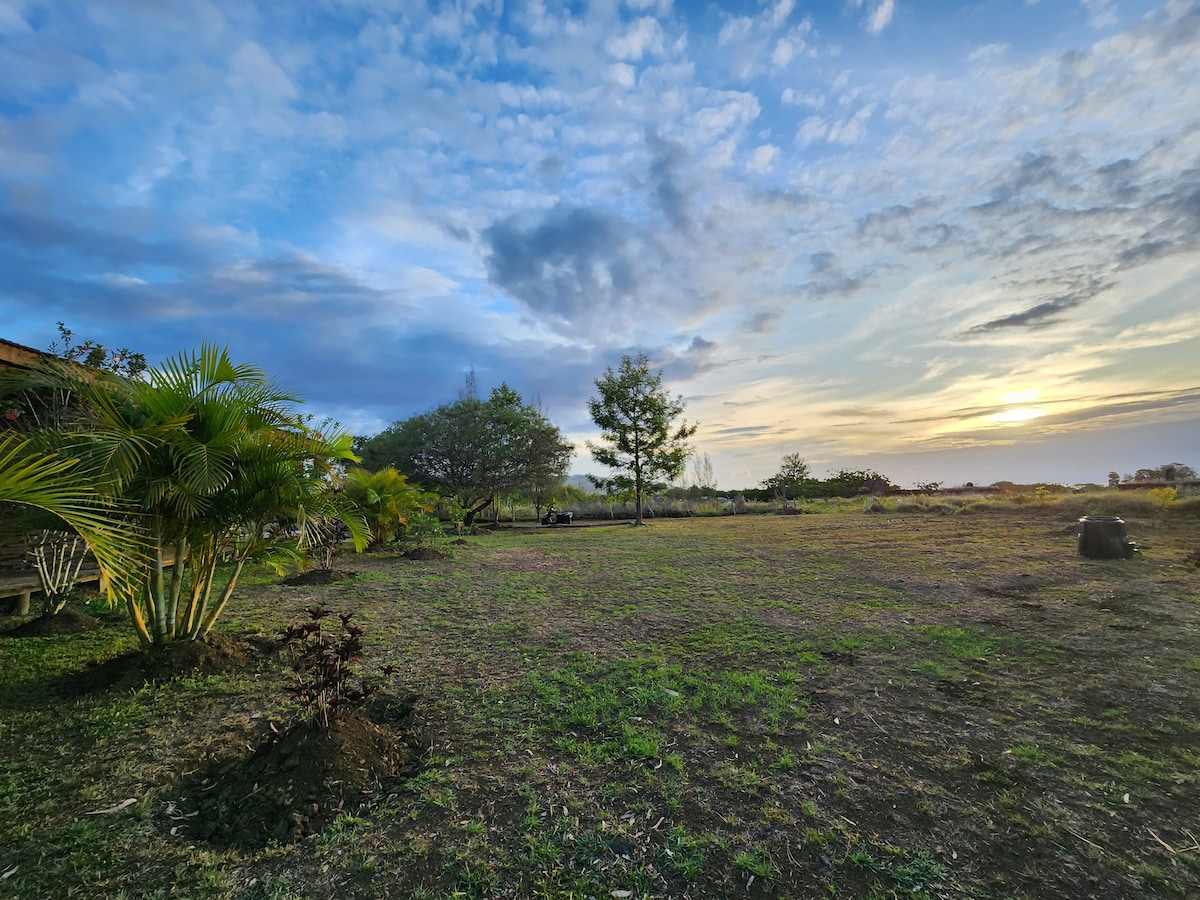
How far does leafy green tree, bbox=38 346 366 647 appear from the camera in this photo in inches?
132

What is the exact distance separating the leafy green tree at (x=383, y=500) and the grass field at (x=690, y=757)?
4.29 meters

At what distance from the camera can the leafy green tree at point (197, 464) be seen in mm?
3363

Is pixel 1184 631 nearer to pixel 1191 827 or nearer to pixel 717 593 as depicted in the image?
pixel 1191 827

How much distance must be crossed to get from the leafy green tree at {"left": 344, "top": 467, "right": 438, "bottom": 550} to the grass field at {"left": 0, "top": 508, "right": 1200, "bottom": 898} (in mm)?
4292

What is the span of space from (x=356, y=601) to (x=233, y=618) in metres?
1.36

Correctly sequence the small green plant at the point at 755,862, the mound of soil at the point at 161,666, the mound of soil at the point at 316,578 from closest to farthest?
1. the small green plant at the point at 755,862
2. the mound of soil at the point at 161,666
3. the mound of soil at the point at 316,578

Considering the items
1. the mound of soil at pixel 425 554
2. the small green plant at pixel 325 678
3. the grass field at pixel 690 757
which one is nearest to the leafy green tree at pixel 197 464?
the grass field at pixel 690 757

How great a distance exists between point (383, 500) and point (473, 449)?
9.85 metres

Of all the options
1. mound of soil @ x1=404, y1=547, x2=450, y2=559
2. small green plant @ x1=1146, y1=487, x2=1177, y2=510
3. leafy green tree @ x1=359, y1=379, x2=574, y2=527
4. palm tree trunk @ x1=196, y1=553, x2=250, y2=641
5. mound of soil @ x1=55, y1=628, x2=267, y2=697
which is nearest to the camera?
mound of soil @ x1=55, y1=628, x2=267, y2=697

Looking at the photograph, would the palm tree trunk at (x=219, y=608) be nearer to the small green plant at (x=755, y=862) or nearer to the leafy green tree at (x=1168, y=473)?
the small green plant at (x=755, y=862)

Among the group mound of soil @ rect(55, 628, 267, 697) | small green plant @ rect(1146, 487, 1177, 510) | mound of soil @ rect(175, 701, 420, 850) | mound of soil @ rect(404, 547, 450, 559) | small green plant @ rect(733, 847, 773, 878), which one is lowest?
small green plant @ rect(733, 847, 773, 878)

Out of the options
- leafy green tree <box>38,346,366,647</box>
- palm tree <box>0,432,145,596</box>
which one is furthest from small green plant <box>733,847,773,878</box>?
leafy green tree <box>38,346,366,647</box>

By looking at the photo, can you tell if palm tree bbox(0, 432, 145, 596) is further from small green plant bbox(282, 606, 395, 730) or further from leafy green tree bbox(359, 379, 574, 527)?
leafy green tree bbox(359, 379, 574, 527)

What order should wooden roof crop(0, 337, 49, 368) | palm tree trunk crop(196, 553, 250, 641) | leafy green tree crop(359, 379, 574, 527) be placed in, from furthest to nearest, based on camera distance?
leafy green tree crop(359, 379, 574, 527), wooden roof crop(0, 337, 49, 368), palm tree trunk crop(196, 553, 250, 641)
